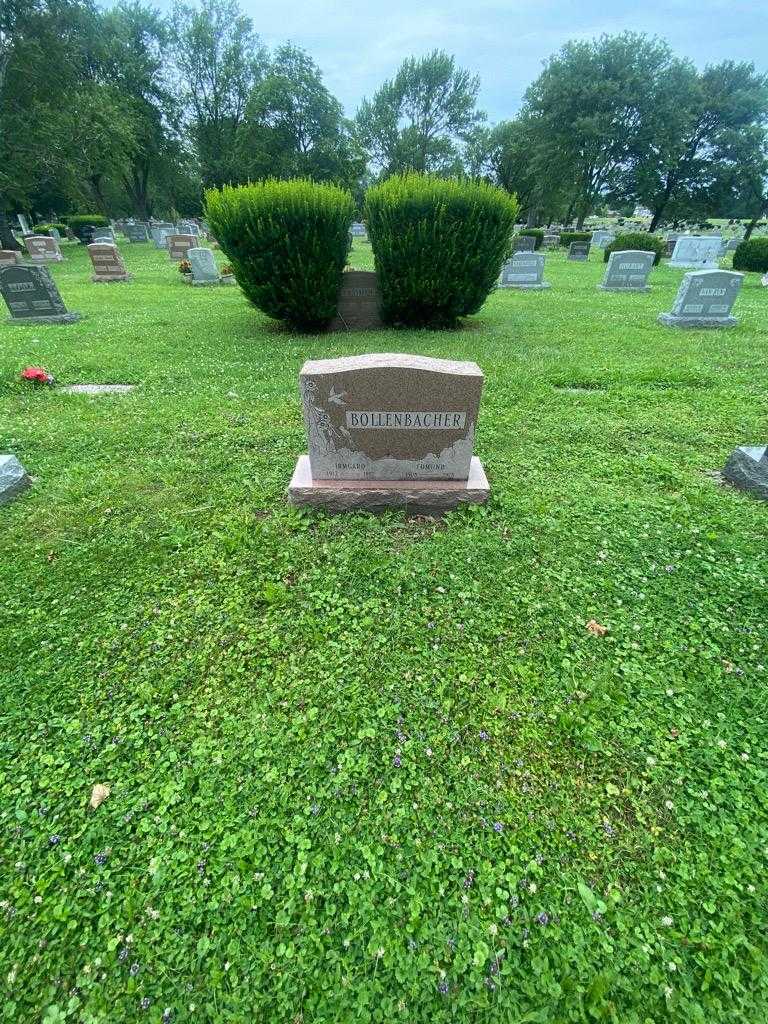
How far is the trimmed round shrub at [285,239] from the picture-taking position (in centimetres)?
722

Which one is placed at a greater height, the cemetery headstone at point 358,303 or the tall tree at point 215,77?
the tall tree at point 215,77

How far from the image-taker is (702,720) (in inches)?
85.3

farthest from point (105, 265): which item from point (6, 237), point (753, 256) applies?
point (753, 256)

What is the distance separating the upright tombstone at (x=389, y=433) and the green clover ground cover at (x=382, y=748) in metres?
0.24

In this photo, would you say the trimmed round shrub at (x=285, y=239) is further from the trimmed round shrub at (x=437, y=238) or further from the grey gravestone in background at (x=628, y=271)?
the grey gravestone in background at (x=628, y=271)

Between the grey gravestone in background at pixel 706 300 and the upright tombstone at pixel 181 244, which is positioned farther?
the upright tombstone at pixel 181 244

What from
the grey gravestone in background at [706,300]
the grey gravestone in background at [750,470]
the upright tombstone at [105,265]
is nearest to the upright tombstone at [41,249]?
the upright tombstone at [105,265]

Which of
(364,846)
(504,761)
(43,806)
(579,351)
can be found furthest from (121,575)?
(579,351)

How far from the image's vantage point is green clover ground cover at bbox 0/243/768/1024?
1.50 m

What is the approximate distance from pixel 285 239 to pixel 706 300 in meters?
8.35

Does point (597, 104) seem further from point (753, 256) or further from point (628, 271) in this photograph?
point (628, 271)

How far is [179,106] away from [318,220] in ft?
154

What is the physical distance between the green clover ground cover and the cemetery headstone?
590cm

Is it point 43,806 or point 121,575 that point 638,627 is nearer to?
point 43,806
